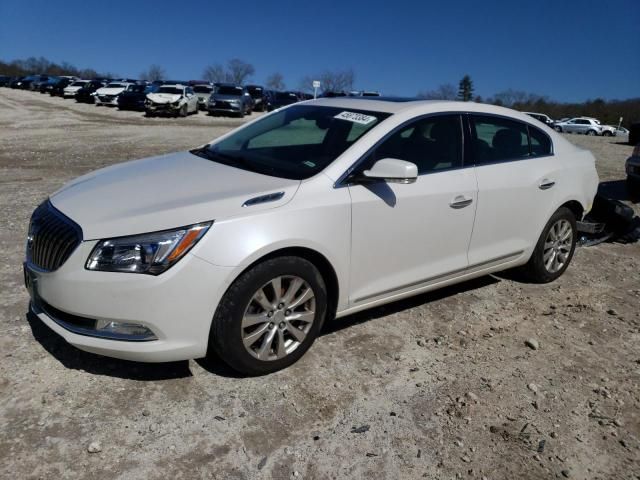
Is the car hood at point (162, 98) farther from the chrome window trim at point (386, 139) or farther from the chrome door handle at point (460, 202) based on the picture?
the chrome door handle at point (460, 202)

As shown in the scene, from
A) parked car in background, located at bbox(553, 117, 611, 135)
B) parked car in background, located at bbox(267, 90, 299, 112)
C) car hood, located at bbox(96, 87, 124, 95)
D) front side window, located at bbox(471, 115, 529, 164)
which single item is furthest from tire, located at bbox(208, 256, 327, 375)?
parked car in background, located at bbox(553, 117, 611, 135)

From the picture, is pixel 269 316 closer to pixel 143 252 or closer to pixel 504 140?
pixel 143 252

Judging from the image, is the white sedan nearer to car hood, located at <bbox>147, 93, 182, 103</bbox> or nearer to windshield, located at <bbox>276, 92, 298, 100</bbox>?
car hood, located at <bbox>147, 93, 182, 103</bbox>

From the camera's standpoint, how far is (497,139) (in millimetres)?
4289

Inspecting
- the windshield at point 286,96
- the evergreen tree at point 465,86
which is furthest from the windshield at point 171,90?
the evergreen tree at point 465,86

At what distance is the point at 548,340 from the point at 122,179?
3.22 metres

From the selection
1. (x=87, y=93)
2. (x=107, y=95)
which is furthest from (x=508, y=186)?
(x=87, y=93)

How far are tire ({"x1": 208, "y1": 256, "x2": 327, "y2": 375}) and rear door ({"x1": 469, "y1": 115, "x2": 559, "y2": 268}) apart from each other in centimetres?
150

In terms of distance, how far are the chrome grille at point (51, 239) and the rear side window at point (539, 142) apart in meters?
3.63

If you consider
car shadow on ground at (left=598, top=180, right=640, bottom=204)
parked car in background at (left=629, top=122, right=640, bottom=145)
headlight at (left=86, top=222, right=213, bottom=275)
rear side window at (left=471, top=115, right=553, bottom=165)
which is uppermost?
parked car in background at (left=629, top=122, right=640, bottom=145)

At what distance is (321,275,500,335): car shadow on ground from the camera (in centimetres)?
395

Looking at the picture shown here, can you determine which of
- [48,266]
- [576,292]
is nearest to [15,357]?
[48,266]

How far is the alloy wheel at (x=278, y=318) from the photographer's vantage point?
3.01 meters

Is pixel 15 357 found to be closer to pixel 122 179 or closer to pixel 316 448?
pixel 122 179
